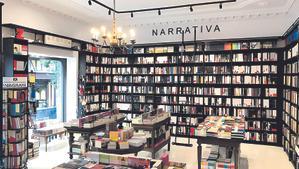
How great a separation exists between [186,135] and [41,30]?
16.3 ft

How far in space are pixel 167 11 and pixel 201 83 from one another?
2.34 m

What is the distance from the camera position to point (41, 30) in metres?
5.88

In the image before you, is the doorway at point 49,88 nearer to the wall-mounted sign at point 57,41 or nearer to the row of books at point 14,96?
the wall-mounted sign at point 57,41

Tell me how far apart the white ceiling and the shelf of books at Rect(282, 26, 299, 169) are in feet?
2.99

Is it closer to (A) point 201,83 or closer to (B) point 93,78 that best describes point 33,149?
(B) point 93,78

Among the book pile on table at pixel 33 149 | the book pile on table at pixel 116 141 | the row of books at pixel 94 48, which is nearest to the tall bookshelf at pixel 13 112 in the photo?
the book pile on table at pixel 33 149

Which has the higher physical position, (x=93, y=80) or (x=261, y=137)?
(x=93, y=80)

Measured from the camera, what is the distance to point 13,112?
4672 millimetres

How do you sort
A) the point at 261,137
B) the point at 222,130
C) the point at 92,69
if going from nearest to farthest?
the point at 222,130
the point at 261,137
the point at 92,69

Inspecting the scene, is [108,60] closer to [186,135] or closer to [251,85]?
[186,135]

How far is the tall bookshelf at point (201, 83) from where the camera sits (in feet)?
22.0

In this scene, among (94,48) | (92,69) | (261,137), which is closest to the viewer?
(261,137)

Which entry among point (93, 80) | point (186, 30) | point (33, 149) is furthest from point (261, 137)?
point (33, 149)

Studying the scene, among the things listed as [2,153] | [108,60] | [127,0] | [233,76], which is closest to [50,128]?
[2,153]
